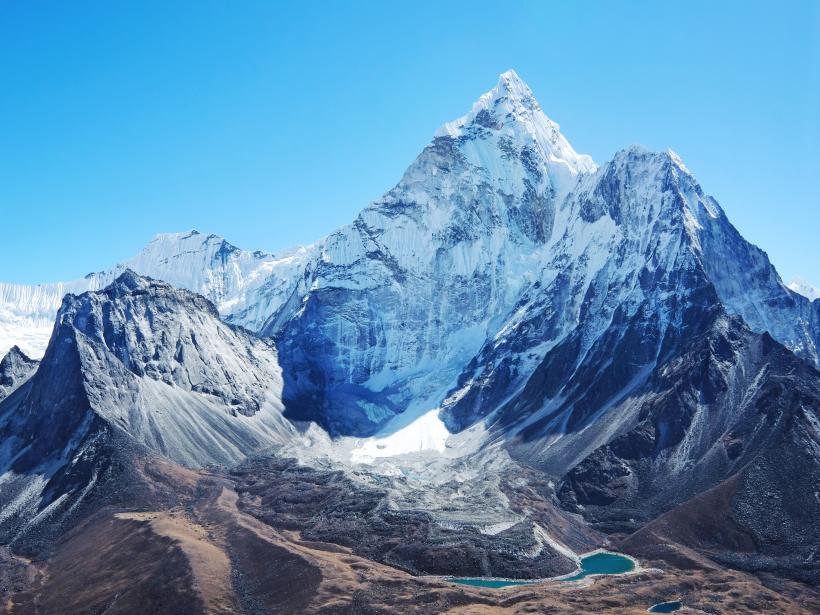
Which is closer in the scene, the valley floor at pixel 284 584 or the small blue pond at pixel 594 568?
the valley floor at pixel 284 584

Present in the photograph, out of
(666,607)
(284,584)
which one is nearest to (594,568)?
(666,607)

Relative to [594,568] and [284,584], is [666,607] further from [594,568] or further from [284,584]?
[284,584]

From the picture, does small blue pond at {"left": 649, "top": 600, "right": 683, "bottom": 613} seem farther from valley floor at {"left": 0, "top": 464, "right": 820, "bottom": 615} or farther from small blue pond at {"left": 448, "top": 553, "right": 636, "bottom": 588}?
small blue pond at {"left": 448, "top": 553, "right": 636, "bottom": 588}

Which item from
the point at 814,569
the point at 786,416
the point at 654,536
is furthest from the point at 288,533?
the point at 786,416

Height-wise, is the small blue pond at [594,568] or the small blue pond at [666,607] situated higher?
the small blue pond at [594,568]

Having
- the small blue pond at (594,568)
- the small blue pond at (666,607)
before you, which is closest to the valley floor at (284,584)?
the small blue pond at (666,607)

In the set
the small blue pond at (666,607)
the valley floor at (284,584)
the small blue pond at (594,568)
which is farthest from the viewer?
the small blue pond at (594,568)

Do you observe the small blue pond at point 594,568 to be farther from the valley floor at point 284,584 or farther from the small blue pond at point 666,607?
the small blue pond at point 666,607
